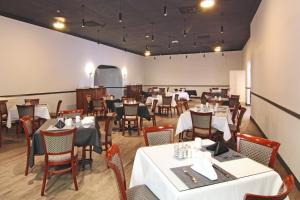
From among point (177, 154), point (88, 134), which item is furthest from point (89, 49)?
point (177, 154)

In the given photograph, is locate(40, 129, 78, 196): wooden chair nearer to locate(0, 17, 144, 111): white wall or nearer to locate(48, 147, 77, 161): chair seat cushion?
locate(48, 147, 77, 161): chair seat cushion

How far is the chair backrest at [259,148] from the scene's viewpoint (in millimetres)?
2253

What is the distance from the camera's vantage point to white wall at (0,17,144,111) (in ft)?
23.8

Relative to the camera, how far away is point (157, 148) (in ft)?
8.27

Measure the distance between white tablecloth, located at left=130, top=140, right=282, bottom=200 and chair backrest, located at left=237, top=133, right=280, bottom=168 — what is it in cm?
34

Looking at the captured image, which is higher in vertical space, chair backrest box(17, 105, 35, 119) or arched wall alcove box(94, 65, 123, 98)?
arched wall alcove box(94, 65, 123, 98)

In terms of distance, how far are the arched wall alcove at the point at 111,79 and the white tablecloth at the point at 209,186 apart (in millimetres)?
12754

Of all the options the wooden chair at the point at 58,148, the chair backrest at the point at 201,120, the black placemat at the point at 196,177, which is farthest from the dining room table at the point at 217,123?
the black placemat at the point at 196,177

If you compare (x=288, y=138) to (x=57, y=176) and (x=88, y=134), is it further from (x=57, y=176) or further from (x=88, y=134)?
(x=57, y=176)

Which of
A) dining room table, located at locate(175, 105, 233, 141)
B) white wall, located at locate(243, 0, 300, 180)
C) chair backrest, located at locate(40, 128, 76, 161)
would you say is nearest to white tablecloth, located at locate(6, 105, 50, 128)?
chair backrest, located at locate(40, 128, 76, 161)

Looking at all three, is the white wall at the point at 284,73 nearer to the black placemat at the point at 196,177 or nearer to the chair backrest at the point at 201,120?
the chair backrest at the point at 201,120

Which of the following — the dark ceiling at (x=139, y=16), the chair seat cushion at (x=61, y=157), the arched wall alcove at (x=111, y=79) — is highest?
the dark ceiling at (x=139, y=16)

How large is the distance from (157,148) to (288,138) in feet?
8.39

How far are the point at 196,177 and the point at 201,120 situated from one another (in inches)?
109
